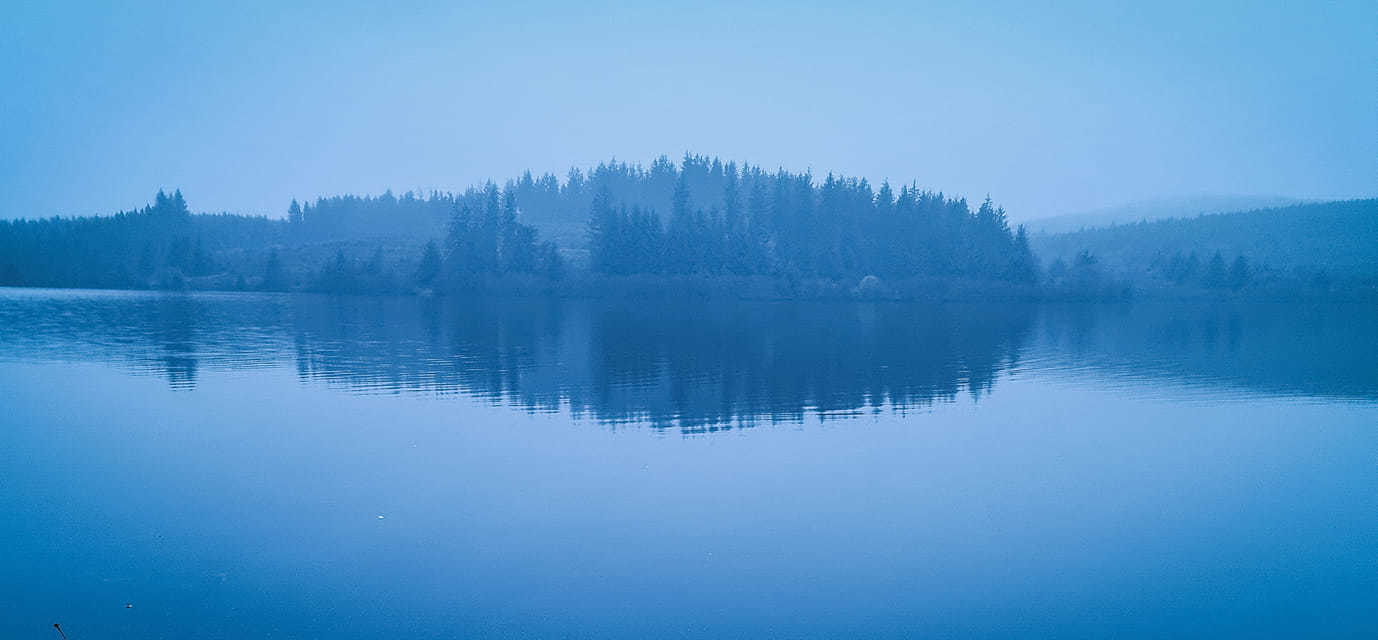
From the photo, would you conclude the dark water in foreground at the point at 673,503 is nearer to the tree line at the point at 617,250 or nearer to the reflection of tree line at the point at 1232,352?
the reflection of tree line at the point at 1232,352

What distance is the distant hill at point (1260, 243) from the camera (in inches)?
4461

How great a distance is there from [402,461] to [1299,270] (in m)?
125

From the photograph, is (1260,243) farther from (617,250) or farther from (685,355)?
(685,355)

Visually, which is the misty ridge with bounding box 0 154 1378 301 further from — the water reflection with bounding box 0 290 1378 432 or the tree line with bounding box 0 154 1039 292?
the water reflection with bounding box 0 290 1378 432

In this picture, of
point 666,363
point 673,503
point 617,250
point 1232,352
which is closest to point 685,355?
point 666,363

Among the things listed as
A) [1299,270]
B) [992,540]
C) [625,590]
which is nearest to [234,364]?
[625,590]

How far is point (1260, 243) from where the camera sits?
13388 centimetres

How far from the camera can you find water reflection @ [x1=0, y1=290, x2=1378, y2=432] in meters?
20.5

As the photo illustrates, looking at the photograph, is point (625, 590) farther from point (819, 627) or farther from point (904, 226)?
point (904, 226)

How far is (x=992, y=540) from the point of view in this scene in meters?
10.2

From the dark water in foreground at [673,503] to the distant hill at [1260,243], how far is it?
102 meters

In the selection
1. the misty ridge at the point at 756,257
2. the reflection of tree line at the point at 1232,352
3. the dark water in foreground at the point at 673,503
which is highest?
the misty ridge at the point at 756,257

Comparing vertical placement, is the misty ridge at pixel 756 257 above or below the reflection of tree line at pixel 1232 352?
above

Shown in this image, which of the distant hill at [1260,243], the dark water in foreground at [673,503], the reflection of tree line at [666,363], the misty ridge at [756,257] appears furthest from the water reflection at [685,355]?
the distant hill at [1260,243]
